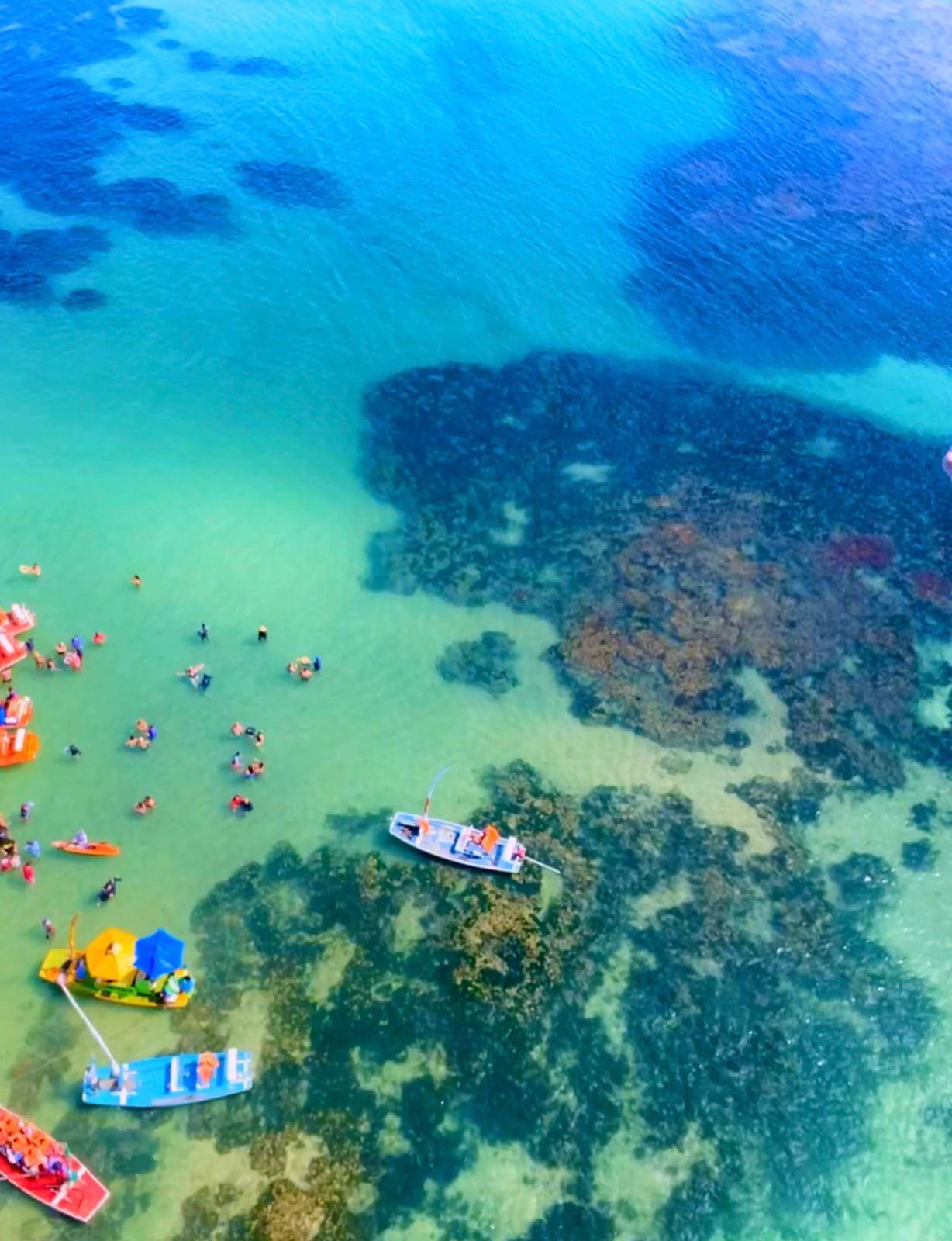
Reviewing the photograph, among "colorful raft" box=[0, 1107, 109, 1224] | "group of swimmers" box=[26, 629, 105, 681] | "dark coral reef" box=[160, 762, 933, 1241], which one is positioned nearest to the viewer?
"colorful raft" box=[0, 1107, 109, 1224]

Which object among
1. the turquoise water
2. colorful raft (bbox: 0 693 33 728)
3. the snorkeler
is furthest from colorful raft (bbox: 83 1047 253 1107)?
colorful raft (bbox: 0 693 33 728)

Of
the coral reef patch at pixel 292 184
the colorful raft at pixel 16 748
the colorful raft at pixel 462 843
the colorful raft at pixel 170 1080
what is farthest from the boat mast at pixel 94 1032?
the coral reef patch at pixel 292 184

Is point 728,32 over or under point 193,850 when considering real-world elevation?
over

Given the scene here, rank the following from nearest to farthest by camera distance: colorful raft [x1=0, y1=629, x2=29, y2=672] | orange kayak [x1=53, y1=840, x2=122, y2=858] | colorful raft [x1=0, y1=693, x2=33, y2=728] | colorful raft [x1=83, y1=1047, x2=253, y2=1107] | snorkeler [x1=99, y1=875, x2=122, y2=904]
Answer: colorful raft [x1=83, y1=1047, x2=253, y2=1107] → snorkeler [x1=99, y1=875, x2=122, y2=904] → orange kayak [x1=53, y1=840, x2=122, y2=858] → colorful raft [x1=0, y1=693, x2=33, y2=728] → colorful raft [x1=0, y1=629, x2=29, y2=672]

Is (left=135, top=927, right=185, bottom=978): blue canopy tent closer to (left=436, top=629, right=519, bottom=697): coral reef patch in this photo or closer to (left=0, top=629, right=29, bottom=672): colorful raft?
(left=0, top=629, right=29, bottom=672): colorful raft

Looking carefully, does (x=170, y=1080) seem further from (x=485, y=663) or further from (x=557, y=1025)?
(x=485, y=663)

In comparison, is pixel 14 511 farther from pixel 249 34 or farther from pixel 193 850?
pixel 249 34

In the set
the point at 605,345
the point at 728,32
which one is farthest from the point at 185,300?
the point at 728,32
